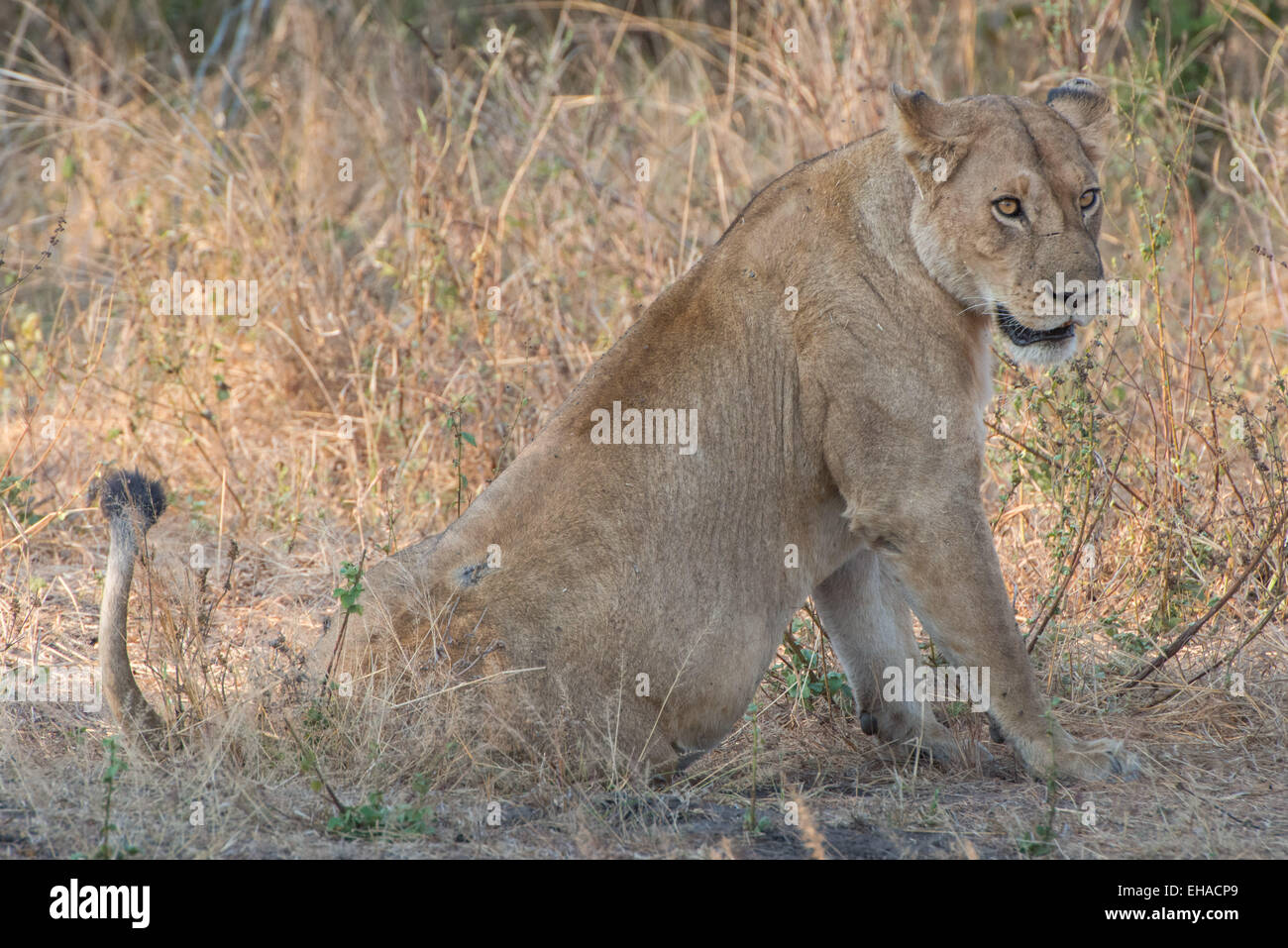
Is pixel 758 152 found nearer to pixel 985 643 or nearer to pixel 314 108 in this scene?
pixel 314 108

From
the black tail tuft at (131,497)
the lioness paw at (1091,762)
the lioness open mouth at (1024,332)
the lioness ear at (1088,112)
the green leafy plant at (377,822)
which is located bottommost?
the green leafy plant at (377,822)

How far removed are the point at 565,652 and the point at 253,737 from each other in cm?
98

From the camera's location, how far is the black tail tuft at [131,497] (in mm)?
4133

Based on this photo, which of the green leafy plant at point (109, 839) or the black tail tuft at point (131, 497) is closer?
the green leafy plant at point (109, 839)

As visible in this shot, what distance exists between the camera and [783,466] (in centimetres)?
427

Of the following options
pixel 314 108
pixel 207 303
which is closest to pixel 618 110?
pixel 314 108

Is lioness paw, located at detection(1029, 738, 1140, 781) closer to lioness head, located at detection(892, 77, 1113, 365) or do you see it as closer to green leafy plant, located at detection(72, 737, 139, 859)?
lioness head, located at detection(892, 77, 1113, 365)

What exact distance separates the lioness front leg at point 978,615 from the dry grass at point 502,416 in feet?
0.51

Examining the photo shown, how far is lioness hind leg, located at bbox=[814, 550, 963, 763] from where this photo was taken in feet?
15.2

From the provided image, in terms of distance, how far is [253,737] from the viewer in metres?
4.19

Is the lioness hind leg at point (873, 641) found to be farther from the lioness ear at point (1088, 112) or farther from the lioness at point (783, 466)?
the lioness ear at point (1088, 112)

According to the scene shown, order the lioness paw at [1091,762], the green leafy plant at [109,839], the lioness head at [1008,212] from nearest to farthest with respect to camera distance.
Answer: the green leafy plant at [109,839] → the lioness head at [1008,212] → the lioness paw at [1091,762]

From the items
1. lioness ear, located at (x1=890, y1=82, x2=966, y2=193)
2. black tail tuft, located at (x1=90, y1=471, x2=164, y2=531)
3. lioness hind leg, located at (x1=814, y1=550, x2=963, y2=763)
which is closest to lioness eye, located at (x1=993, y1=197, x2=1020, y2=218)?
lioness ear, located at (x1=890, y1=82, x2=966, y2=193)

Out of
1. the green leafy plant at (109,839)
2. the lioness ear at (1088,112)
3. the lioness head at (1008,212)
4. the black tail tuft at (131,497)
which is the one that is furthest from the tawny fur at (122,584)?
the lioness ear at (1088,112)
